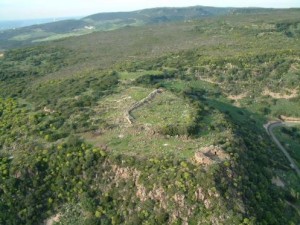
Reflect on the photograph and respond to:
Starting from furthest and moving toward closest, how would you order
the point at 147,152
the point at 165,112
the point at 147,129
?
the point at 165,112 → the point at 147,129 → the point at 147,152

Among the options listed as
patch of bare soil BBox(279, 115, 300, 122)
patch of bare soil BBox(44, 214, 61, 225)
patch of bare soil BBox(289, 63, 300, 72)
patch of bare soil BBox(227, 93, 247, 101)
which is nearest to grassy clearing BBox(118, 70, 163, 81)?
patch of bare soil BBox(227, 93, 247, 101)

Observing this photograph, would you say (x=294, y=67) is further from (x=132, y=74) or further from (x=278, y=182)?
(x=278, y=182)

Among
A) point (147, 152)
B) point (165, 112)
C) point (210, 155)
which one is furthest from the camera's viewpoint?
point (165, 112)

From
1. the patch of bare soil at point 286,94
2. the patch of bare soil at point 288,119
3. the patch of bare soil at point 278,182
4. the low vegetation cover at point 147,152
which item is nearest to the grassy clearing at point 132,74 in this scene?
the low vegetation cover at point 147,152

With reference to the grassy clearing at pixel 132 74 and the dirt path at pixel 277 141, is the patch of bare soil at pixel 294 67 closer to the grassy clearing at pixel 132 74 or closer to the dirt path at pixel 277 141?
the dirt path at pixel 277 141

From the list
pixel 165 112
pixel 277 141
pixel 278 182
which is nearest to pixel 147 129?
pixel 165 112

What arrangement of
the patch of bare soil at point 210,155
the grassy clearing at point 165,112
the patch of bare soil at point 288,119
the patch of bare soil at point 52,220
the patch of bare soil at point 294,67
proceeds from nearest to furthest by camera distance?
the patch of bare soil at point 52,220 < the patch of bare soil at point 210,155 < the grassy clearing at point 165,112 < the patch of bare soil at point 288,119 < the patch of bare soil at point 294,67

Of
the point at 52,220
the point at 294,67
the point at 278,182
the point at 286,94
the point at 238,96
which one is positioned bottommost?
the point at 238,96

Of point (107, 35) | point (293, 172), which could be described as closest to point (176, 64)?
point (293, 172)
